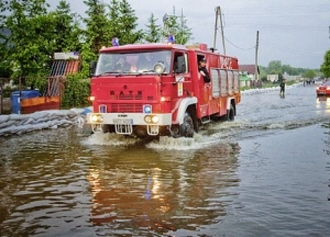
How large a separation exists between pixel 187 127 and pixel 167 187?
182 inches

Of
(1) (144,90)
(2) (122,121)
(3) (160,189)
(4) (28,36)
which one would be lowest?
(3) (160,189)

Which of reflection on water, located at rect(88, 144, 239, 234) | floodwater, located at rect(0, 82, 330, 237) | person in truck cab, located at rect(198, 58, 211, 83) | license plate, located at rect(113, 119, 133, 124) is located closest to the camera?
floodwater, located at rect(0, 82, 330, 237)

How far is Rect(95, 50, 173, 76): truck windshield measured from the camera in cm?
→ 1054

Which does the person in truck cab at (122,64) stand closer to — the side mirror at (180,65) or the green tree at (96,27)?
the side mirror at (180,65)

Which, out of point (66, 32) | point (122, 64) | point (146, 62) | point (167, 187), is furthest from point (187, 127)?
point (66, 32)

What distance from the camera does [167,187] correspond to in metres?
6.84

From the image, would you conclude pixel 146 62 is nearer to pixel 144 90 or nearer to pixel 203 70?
pixel 144 90

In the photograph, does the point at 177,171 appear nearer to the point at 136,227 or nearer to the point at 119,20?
the point at 136,227

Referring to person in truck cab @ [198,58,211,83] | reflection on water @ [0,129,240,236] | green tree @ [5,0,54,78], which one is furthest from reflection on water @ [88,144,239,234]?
green tree @ [5,0,54,78]

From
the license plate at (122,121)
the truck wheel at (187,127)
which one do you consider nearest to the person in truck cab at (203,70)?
the truck wheel at (187,127)

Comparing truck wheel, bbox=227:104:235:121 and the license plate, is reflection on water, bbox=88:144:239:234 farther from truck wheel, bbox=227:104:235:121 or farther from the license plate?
truck wheel, bbox=227:104:235:121

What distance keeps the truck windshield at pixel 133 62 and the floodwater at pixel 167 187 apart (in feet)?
6.17

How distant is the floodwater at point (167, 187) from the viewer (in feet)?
16.5

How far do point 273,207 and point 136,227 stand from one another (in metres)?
1.85
